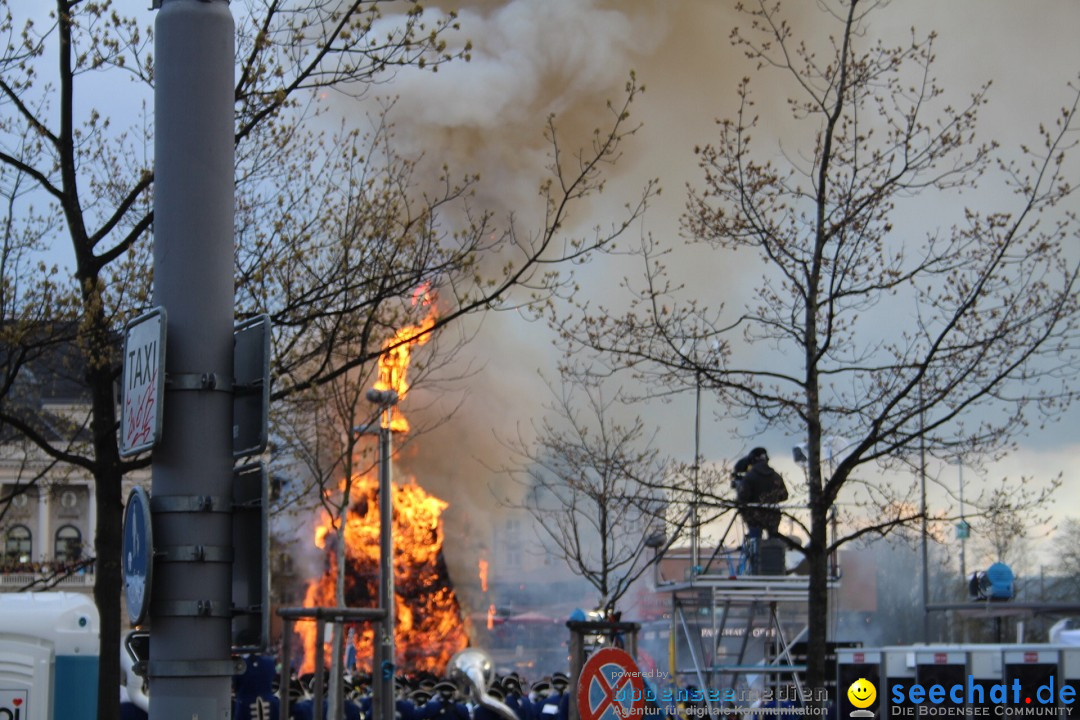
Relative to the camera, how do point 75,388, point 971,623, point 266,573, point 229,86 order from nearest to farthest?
point 266,573, point 229,86, point 75,388, point 971,623

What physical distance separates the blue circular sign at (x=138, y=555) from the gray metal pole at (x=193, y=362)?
0.06m

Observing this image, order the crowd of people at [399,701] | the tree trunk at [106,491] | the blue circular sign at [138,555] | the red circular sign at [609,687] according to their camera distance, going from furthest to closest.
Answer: the crowd of people at [399,701]
the tree trunk at [106,491]
the red circular sign at [609,687]
the blue circular sign at [138,555]

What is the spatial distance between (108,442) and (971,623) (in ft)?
106

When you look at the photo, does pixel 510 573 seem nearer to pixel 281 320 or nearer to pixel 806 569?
pixel 806 569

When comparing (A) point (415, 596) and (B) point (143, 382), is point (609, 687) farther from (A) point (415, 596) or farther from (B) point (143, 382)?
(A) point (415, 596)

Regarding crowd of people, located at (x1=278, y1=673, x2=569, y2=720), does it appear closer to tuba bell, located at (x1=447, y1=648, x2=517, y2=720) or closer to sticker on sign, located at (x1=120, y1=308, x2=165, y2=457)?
Result: tuba bell, located at (x1=447, y1=648, x2=517, y2=720)

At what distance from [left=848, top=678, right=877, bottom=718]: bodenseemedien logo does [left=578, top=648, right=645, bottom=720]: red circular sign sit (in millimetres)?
10710

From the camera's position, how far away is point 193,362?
16.8 feet

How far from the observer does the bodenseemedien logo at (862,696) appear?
20250mm

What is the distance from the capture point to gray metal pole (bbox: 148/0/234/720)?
4.91 metres

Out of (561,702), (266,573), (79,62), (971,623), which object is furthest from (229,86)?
(971,623)

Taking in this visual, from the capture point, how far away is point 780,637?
19078 millimetres

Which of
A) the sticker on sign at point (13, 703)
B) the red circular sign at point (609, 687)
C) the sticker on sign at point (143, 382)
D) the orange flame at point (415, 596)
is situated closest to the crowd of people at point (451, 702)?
the sticker on sign at point (13, 703)

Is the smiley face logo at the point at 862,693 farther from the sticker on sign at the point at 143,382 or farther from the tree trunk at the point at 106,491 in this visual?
the sticker on sign at the point at 143,382
